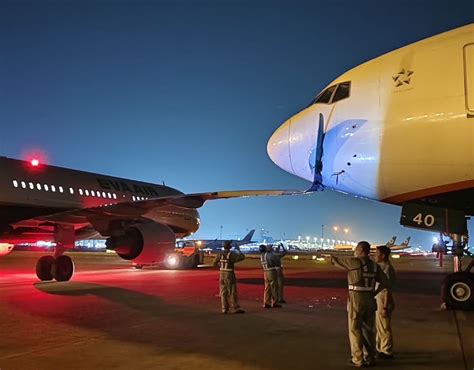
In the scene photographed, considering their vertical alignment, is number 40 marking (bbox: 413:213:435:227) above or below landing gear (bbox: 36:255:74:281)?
above

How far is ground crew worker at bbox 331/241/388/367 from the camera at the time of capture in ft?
20.7

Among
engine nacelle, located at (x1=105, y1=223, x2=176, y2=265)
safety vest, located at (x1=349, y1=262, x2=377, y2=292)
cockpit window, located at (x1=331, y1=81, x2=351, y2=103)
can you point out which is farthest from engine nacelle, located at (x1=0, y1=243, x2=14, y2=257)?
safety vest, located at (x1=349, y1=262, x2=377, y2=292)

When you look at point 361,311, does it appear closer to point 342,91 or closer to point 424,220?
point 424,220

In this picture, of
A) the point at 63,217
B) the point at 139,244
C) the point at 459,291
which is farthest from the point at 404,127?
the point at 63,217

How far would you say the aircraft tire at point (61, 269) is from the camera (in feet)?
57.5

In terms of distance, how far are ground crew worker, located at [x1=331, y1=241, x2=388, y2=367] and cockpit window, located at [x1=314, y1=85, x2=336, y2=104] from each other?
5527 millimetres

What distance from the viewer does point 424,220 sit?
1054cm

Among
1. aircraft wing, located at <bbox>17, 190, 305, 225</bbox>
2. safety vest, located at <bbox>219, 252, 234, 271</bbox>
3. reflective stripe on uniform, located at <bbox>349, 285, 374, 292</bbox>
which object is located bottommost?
reflective stripe on uniform, located at <bbox>349, 285, 374, 292</bbox>

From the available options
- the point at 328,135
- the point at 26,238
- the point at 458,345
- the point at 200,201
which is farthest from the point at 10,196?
the point at 458,345

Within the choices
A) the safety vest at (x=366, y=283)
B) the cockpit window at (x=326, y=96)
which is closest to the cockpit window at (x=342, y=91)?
the cockpit window at (x=326, y=96)

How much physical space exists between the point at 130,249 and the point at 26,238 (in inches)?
171

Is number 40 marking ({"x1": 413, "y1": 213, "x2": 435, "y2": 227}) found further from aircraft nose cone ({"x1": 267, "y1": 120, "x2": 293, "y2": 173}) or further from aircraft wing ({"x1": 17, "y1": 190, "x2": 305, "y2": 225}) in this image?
aircraft wing ({"x1": 17, "y1": 190, "x2": 305, "y2": 225})

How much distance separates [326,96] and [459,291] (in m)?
4.90

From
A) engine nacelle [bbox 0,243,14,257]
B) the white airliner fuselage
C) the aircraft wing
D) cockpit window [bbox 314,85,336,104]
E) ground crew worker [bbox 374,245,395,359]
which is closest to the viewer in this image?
ground crew worker [bbox 374,245,395,359]
